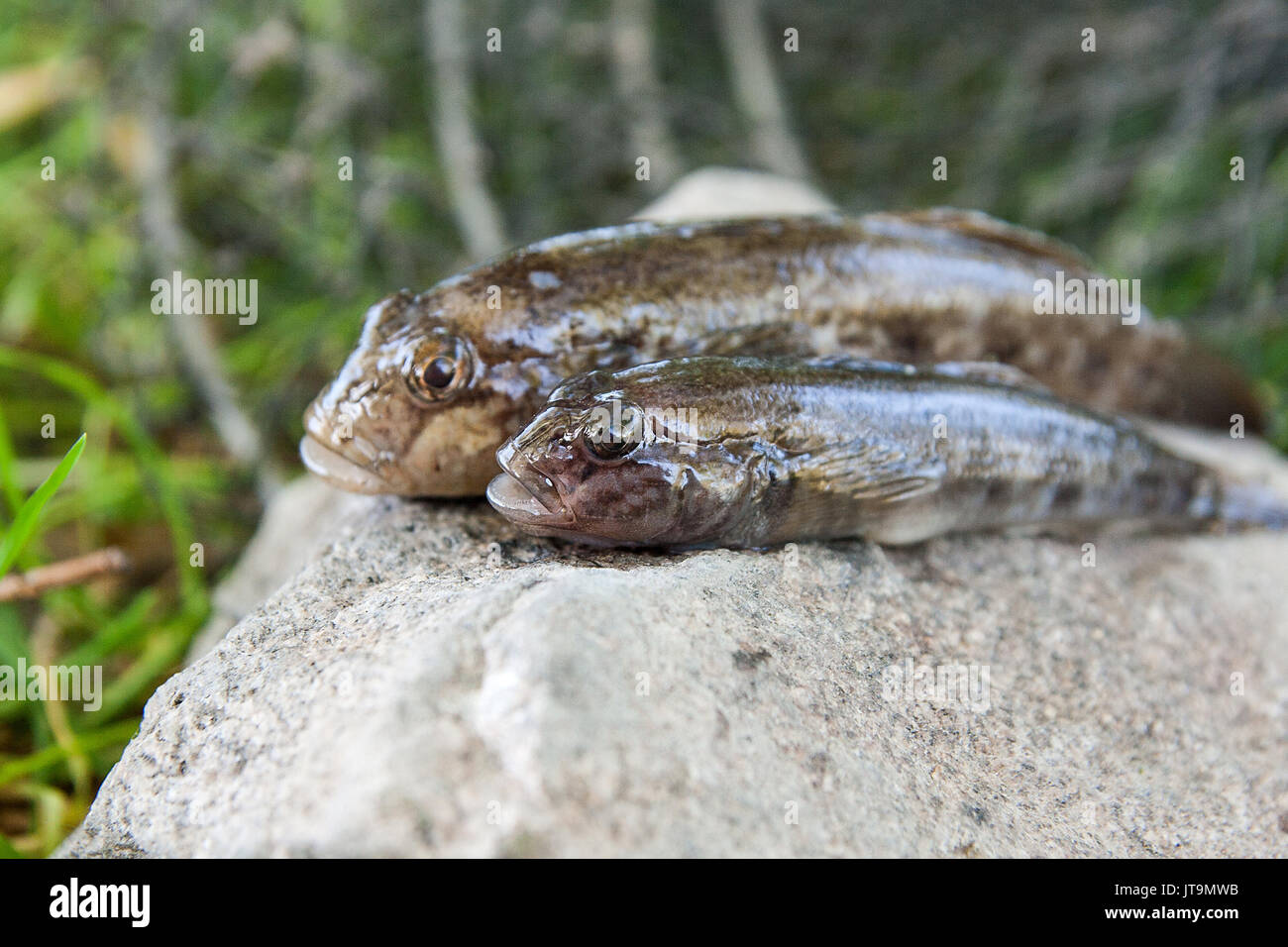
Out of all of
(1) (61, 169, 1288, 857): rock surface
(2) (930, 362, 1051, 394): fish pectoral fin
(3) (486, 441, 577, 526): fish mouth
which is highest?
(2) (930, 362, 1051, 394): fish pectoral fin

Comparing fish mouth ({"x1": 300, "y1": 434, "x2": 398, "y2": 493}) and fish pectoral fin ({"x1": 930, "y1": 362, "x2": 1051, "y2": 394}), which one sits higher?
fish pectoral fin ({"x1": 930, "y1": 362, "x2": 1051, "y2": 394})

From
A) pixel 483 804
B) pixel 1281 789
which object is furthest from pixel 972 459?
pixel 483 804

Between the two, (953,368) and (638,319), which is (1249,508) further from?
(638,319)

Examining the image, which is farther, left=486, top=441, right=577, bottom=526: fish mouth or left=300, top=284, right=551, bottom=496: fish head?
left=300, top=284, right=551, bottom=496: fish head

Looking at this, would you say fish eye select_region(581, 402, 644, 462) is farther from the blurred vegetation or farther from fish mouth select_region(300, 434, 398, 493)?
the blurred vegetation

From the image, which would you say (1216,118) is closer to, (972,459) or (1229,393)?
(1229,393)

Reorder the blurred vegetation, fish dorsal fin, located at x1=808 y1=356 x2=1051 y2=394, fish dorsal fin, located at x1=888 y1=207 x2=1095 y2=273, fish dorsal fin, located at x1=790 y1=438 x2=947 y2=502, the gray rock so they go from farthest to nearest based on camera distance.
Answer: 1. the blurred vegetation
2. fish dorsal fin, located at x1=888 y1=207 x2=1095 y2=273
3. fish dorsal fin, located at x1=808 y1=356 x2=1051 y2=394
4. fish dorsal fin, located at x1=790 y1=438 x2=947 y2=502
5. the gray rock

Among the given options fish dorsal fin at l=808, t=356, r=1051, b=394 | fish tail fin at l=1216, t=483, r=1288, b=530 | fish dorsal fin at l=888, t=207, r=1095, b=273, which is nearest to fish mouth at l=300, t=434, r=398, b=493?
fish dorsal fin at l=808, t=356, r=1051, b=394
